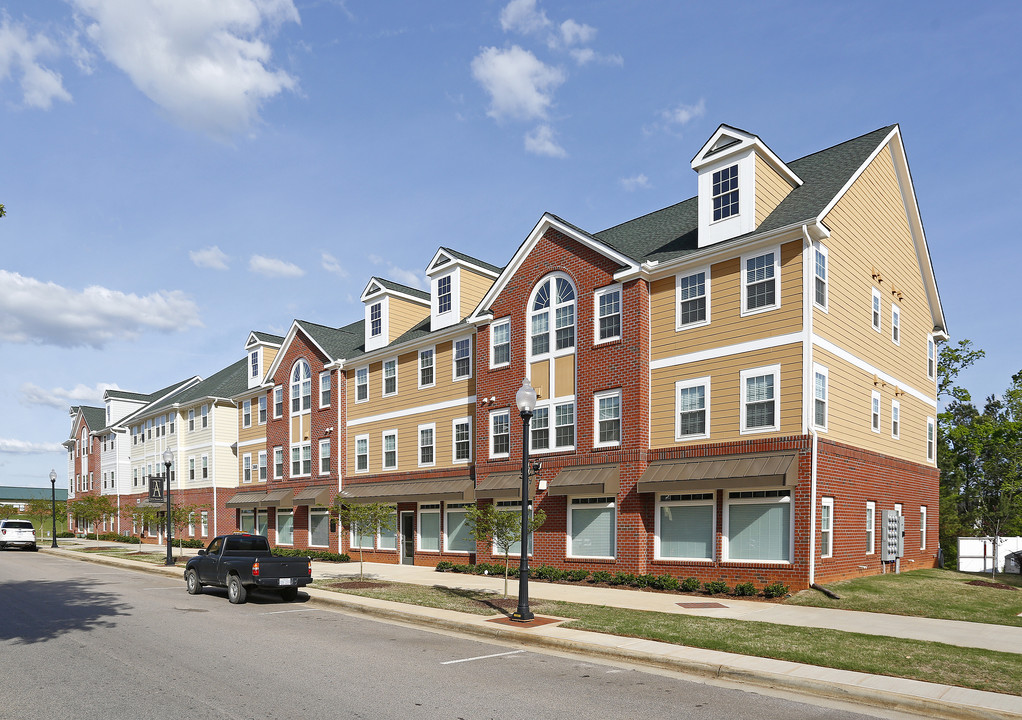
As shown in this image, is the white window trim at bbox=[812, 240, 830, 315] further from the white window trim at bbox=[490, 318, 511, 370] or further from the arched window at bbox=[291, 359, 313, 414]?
the arched window at bbox=[291, 359, 313, 414]

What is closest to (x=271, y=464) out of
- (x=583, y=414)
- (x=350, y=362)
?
(x=350, y=362)

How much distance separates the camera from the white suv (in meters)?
44.8

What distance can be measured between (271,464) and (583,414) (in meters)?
23.9

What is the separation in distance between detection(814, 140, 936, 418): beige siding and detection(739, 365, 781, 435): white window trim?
5.16 ft

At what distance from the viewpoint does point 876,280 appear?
987 inches

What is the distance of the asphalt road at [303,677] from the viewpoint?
906 cm

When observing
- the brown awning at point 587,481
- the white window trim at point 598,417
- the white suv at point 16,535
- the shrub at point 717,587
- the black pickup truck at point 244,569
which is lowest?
the white suv at point 16,535

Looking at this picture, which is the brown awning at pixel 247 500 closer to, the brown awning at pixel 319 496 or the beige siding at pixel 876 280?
the brown awning at pixel 319 496

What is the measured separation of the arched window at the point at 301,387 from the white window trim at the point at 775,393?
2515 cm

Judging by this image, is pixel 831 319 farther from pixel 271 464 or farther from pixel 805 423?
pixel 271 464

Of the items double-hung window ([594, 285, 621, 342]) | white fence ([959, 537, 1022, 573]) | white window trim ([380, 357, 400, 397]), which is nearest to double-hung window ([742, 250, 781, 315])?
double-hung window ([594, 285, 621, 342])

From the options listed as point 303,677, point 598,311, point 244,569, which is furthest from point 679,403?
point 303,677

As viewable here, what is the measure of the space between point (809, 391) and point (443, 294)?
17.7 meters

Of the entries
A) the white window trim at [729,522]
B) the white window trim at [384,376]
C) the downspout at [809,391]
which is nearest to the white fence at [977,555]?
the downspout at [809,391]
